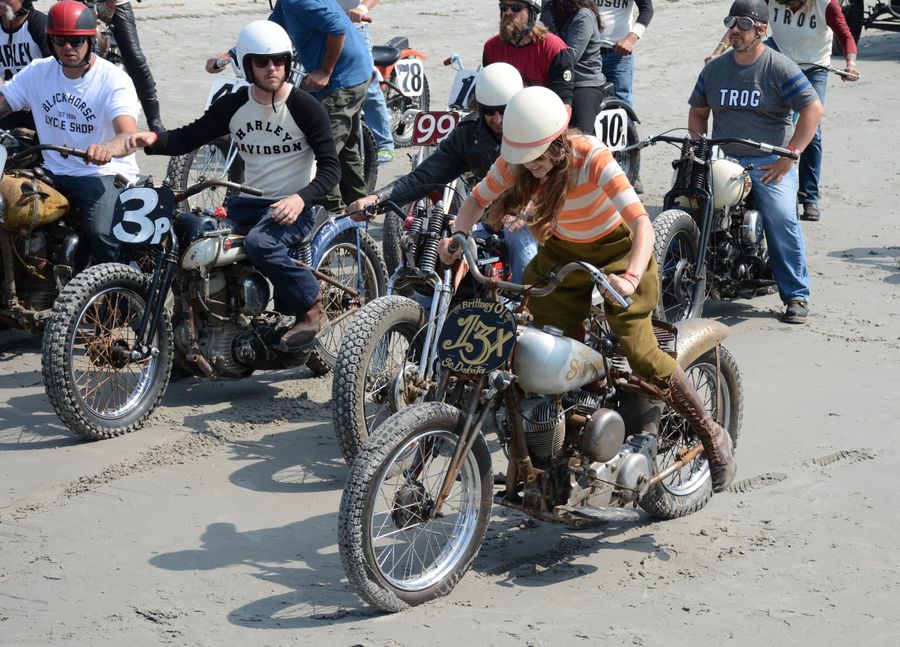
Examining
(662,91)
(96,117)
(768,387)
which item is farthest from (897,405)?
(662,91)

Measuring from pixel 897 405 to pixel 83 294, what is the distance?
4.27 meters

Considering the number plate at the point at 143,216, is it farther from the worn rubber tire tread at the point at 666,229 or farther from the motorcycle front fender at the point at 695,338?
the worn rubber tire tread at the point at 666,229

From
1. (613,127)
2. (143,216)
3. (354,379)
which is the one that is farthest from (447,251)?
(613,127)

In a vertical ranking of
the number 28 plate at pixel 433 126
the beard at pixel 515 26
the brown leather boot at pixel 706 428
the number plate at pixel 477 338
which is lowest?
the brown leather boot at pixel 706 428

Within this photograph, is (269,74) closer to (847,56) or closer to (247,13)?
(847,56)

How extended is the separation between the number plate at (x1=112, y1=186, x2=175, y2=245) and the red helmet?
122 cm

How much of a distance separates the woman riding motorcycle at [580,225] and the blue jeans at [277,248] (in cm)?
174

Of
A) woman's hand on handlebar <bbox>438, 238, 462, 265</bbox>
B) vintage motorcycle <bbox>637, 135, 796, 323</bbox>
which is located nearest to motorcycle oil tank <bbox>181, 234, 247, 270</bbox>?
woman's hand on handlebar <bbox>438, 238, 462, 265</bbox>

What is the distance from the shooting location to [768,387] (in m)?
7.41

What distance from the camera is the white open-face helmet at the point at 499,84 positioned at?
637cm

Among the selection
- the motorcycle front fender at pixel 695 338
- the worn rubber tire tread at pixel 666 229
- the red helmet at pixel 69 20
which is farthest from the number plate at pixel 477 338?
the red helmet at pixel 69 20

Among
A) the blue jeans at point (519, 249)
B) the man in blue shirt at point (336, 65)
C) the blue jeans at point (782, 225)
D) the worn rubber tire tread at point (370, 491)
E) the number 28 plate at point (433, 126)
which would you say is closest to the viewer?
the worn rubber tire tread at point (370, 491)

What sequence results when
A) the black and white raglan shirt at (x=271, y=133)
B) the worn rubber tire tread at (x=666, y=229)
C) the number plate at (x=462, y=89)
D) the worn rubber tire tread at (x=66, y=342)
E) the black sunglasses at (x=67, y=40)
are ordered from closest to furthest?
the worn rubber tire tread at (x=66, y=342)
the black and white raglan shirt at (x=271, y=133)
the black sunglasses at (x=67, y=40)
the worn rubber tire tread at (x=666, y=229)
the number plate at (x=462, y=89)

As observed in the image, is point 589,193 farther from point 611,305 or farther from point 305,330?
point 305,330
